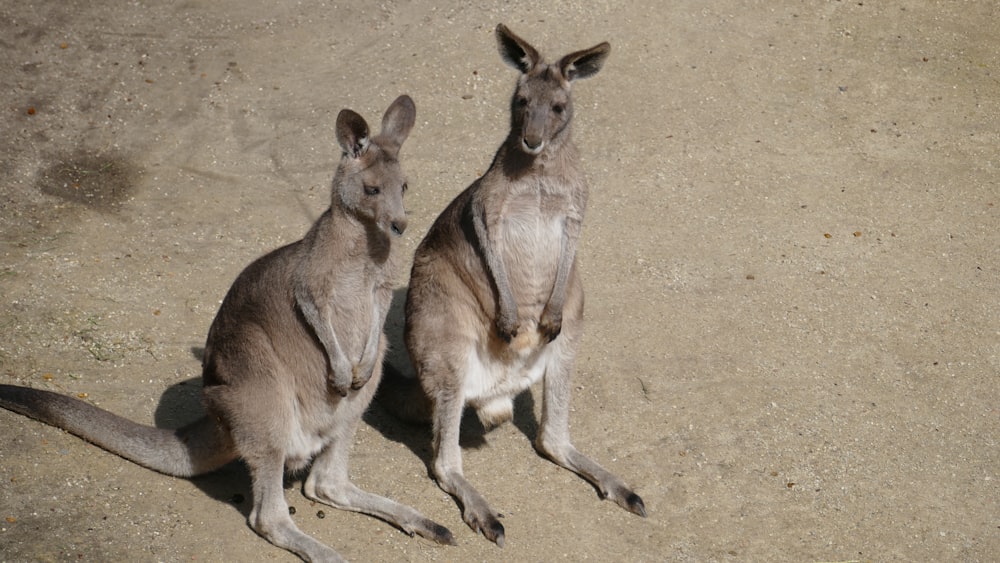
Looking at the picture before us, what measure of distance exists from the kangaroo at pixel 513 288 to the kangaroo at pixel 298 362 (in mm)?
406

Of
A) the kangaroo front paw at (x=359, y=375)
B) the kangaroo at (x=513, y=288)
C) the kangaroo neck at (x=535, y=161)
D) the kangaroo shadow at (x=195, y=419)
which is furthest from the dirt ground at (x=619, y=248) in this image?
the kangaroo neck at (x=535, y=161)

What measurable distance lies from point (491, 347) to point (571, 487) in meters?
0.80

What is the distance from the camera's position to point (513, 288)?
17.7ft

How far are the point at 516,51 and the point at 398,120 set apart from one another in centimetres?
94

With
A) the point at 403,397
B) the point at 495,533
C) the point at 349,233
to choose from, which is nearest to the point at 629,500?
the point at 495,533

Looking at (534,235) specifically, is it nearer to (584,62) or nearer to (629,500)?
(584,62)

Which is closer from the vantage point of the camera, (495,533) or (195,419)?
(495,533)

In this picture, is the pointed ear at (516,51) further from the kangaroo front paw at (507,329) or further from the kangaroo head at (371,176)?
the kangaroo front paw at (507,329)

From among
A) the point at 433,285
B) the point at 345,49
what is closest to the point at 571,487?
the point at 433,285

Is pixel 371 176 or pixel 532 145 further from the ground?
pixel 371 176

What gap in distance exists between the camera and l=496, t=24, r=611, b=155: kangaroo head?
5.13 meters

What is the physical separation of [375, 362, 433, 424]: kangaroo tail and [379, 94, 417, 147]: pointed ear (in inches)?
52.8

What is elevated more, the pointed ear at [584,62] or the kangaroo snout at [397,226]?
the pointed ear at [584,62]

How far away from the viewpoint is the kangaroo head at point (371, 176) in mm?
4566
